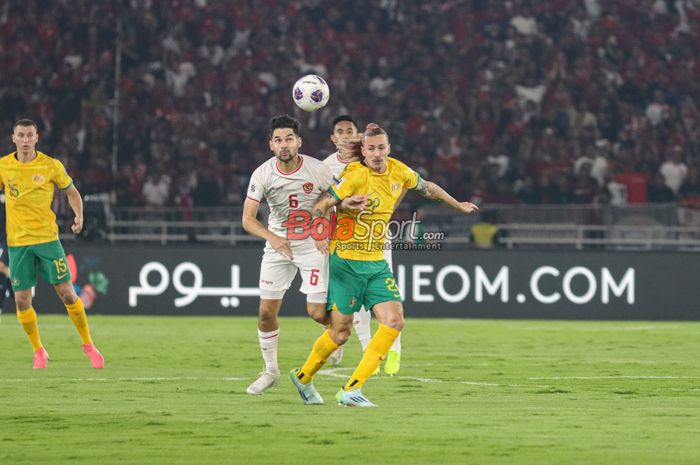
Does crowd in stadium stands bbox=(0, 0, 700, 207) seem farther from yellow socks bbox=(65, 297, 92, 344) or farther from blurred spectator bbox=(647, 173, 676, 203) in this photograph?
yellow socks bbox=(65, 297, 92, 344)

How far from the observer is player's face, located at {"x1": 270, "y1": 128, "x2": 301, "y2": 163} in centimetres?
1043

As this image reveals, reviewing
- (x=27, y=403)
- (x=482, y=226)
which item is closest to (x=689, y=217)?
(x=482, y=226)

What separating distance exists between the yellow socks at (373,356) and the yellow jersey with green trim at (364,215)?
56 cm

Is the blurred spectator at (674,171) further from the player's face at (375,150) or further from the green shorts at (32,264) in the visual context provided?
the player's face at (375,150)

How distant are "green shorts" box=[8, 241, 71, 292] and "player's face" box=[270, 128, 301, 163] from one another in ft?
11.7

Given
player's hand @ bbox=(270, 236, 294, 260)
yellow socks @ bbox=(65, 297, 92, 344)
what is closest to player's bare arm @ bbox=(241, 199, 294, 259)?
player's hand @ bbox=(270, 236, 294, 260)

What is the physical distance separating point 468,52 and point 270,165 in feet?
59.3

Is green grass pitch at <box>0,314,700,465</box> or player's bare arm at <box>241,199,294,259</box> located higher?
player's bare arm at <box>241,199,294,259</box>

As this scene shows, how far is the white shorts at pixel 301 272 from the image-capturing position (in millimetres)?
10758

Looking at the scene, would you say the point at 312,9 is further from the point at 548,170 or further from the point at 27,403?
the point at 27,403

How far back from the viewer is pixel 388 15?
29109 mm

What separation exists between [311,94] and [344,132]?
2.91 ft
